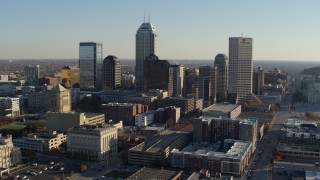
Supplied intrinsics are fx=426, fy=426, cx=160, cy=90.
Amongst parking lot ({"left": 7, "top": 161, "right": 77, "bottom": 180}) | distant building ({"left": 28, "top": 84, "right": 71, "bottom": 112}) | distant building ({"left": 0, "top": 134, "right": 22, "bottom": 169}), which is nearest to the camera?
parking lot ({"left": 7, "top": 161, "right": 77, "bottom": 180})

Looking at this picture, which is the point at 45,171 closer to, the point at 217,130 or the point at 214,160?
the point at 214,160

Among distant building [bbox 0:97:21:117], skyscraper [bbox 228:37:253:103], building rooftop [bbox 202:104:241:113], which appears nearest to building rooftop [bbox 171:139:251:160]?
building rooftop [bbox 202:104:241:113]

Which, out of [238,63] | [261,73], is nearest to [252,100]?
[238,63]

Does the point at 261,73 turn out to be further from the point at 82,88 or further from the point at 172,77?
the point at 82,88

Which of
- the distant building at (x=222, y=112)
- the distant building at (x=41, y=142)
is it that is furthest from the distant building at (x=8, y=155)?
the distant building at (x=222, y=112)

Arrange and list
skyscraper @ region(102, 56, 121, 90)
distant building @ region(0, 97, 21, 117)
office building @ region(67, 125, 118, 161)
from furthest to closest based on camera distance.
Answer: skyscraper @ region(102, 56, 121, 90)
distant building @ region(0, 97, 21, 117)
office building @ region(67, 125, 118, 161)

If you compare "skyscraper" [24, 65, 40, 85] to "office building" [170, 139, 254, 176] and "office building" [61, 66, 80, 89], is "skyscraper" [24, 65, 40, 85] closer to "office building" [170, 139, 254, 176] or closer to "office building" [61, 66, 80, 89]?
"office building" [61, 66, 80, 89]
